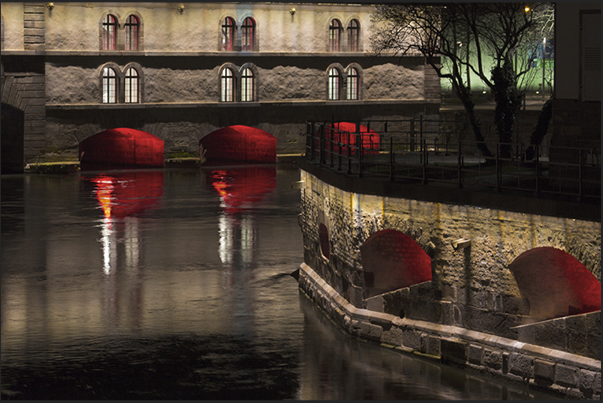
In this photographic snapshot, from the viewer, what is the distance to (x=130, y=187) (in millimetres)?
40625

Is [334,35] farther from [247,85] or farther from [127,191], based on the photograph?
[127,191]

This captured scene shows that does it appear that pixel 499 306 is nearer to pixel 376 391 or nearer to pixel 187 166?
pixel 376 391

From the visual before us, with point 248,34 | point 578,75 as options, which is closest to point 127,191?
point 248,34

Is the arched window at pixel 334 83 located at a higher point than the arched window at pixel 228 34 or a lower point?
lower

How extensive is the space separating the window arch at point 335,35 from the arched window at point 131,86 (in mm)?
9341

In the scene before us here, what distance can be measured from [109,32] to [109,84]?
2211 millimetres

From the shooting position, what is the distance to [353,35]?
50156 millimetres

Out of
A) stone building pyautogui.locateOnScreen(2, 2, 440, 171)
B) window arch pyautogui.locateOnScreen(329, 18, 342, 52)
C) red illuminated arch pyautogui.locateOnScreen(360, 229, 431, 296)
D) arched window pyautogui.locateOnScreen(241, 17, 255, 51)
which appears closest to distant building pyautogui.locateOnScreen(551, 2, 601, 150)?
red illuminated arch pyautogui.locateOnScreen(360, 229, 431, 296)

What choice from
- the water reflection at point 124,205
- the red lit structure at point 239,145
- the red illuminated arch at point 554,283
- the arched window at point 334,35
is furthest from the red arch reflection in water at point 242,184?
the red illuminated arch at point 554,283

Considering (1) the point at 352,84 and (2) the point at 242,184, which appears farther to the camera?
(1) the point at 352,84

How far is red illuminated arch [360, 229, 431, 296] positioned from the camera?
64.3 ft

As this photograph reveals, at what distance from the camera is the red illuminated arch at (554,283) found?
54.7 ft

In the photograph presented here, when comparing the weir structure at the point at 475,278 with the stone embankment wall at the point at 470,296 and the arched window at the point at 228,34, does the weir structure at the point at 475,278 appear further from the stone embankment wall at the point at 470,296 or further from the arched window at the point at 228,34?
the arched window at the point at 228,34

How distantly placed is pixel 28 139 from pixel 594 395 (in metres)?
33.8
